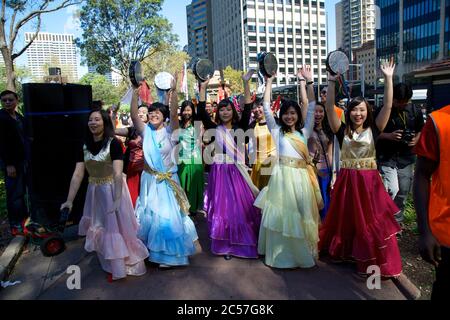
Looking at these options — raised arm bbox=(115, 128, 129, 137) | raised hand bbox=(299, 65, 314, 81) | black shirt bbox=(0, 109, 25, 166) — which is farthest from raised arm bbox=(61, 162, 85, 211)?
raised hand bbox=(299, 65, 314, 81)

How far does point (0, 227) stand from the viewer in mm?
5797

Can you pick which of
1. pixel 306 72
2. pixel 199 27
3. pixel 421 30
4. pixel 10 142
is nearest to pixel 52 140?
pixel 10 142

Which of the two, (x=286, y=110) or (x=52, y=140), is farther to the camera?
(x=52, y=140)

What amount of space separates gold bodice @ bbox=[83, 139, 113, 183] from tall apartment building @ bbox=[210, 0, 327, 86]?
98.3 meters

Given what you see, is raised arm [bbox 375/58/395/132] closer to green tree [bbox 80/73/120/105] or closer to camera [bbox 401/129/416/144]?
camera [bbox 401/129/416/144]

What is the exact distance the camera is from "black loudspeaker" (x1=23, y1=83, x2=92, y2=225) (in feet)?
16.2

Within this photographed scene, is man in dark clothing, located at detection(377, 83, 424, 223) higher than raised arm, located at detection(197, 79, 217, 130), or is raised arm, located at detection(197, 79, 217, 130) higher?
raised arm, located at detection(197, 79, 217, 130)

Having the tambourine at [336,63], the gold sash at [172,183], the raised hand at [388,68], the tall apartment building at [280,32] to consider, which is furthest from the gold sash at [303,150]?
the tall apartment building at [280,32]

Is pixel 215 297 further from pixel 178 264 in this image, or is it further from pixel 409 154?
pixel 409 154

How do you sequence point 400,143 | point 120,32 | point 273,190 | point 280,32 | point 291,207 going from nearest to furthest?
1. point 291,207
2. point 273,190
3. point 400,143
4. point 120,32
5. point 280,32

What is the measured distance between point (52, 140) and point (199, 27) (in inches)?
5397

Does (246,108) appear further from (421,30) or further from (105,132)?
(421,30)

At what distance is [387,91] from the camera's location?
11.6ft

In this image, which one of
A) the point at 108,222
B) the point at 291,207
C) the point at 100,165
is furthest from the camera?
the point at 291,207
